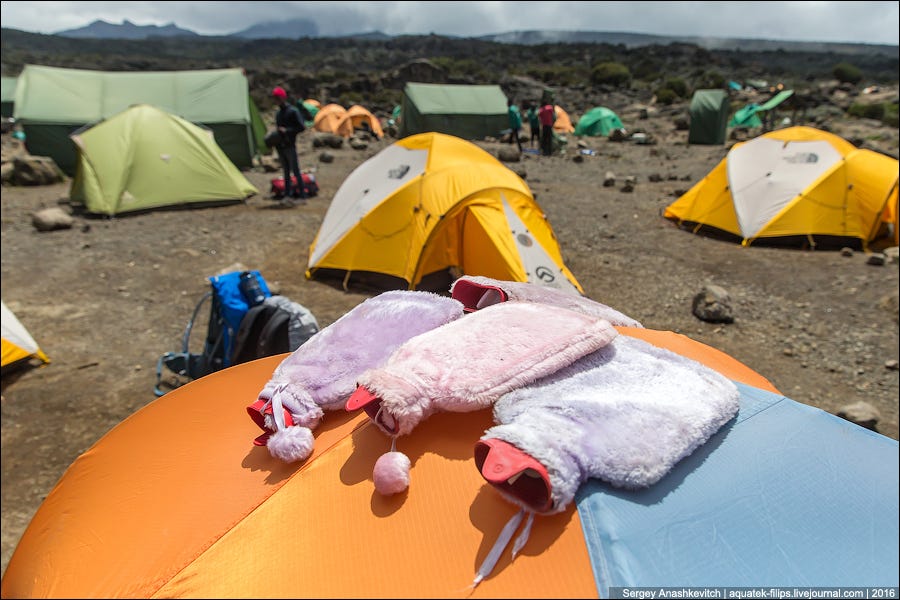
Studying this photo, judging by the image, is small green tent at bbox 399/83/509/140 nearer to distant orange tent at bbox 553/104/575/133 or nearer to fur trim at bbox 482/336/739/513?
distant orange tent at bbox 553/104/575/133

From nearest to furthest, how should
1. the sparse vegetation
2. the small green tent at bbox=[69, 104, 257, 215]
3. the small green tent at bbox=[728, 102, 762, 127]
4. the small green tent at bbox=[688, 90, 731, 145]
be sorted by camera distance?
the small green tent at bbox=[69, 104, 257, 215] < the small green tent at bbox=[688, 90, 731, 145] < the small green tent at bbox=[728, 102, 762, 127] < the sparse vegetation

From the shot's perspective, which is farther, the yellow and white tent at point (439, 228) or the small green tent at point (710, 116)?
the small green tent at point (710, 116)

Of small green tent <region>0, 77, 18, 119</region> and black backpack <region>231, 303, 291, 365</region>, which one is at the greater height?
small green tent <region>0, 77, 18, 119</region>

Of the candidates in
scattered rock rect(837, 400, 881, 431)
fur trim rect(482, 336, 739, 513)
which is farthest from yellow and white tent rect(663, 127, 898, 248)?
fur trim rect(482, 336, 739, 513)

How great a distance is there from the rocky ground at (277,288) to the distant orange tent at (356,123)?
39.3 feet

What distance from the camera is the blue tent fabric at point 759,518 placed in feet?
2.80

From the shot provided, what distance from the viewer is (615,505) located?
965mm

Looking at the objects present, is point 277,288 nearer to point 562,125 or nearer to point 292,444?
point 292,444

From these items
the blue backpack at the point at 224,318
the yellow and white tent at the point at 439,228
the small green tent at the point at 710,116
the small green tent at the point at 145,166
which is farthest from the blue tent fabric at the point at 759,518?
the small green tent at the point at 710,116

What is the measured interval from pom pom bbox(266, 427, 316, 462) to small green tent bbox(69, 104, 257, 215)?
1010 centimetres

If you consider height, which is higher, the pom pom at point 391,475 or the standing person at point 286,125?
the standing person at point 286,125

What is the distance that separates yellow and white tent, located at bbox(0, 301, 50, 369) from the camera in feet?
15.0

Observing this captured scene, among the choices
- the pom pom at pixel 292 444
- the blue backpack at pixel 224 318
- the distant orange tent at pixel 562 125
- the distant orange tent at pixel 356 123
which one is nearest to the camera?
the pom pom at pixel 292 444

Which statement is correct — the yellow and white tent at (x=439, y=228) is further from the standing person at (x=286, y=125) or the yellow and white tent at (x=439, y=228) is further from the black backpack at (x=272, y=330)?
the standing person at (x=286, y=125)
